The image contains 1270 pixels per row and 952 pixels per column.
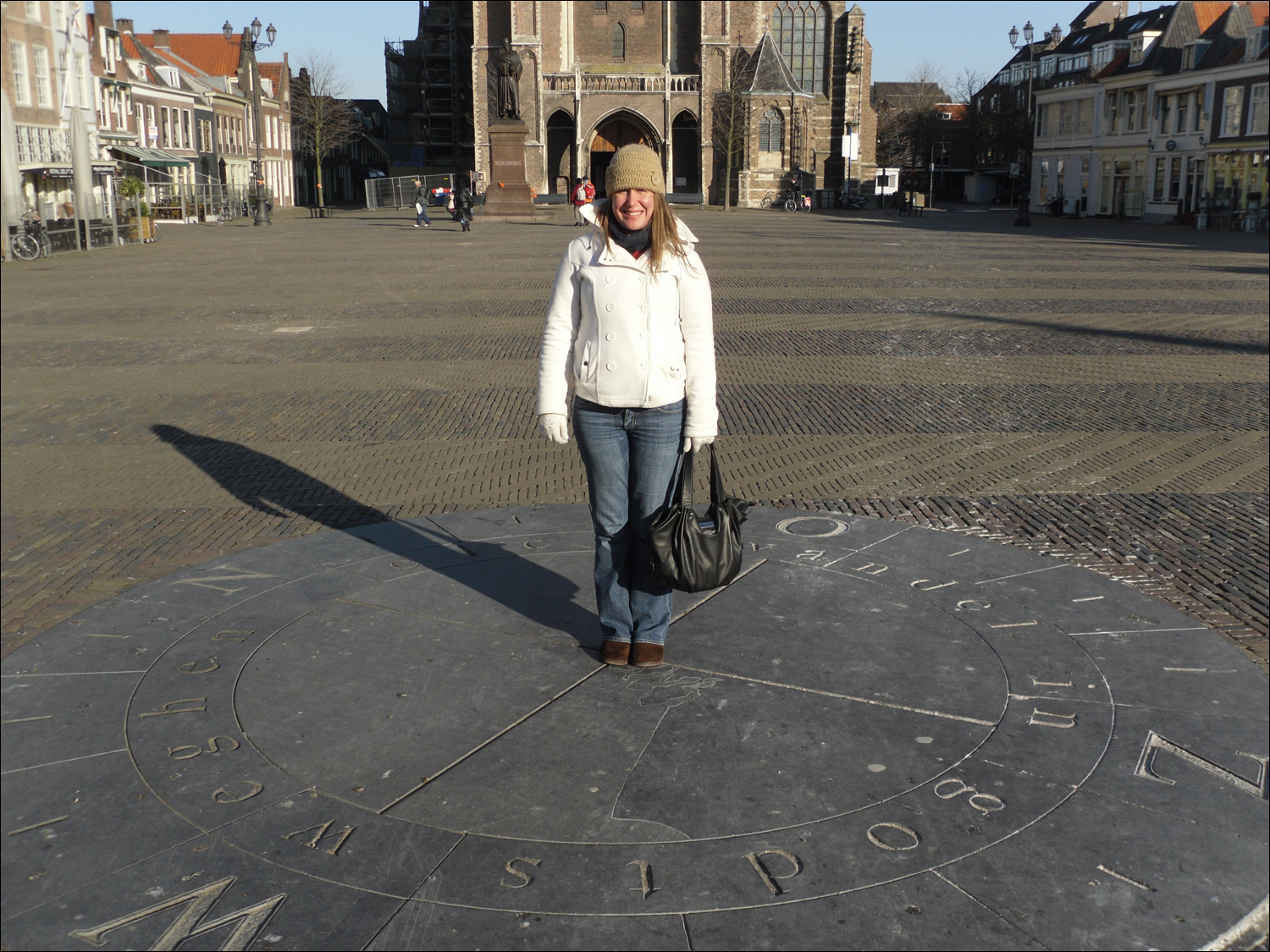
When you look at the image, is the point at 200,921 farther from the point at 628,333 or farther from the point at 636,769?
→ the point at 628,333

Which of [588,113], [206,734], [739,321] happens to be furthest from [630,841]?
[588,113]

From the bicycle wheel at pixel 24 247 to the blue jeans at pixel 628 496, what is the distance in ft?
85.4

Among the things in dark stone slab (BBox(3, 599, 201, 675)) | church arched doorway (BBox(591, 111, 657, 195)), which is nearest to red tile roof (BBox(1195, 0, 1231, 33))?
church arched doorway (BBox(591, 111, 657, 195))

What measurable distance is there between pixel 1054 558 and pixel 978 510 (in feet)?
3.12

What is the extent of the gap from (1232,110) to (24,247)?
134ft

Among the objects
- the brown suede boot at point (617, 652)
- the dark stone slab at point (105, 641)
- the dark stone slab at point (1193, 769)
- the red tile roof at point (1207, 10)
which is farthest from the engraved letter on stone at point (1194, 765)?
the red tile roof at point (1207, 10)

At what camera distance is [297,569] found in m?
5.34

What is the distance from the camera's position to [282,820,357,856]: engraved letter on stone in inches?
122

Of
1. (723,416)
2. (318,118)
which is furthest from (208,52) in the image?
(723,416)

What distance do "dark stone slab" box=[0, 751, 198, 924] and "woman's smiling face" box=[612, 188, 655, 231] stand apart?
223 cm

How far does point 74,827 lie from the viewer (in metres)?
3.19

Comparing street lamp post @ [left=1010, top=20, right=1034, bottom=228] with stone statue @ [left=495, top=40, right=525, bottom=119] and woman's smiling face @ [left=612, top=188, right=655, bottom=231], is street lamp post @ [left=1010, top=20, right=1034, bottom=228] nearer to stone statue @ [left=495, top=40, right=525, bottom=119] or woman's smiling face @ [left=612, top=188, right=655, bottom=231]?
stone statue @ [left=495, top=40, right=525, bottom=119]

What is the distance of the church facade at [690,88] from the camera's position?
201 feet

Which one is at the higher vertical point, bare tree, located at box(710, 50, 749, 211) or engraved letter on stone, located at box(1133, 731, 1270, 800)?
bare tree, located at box(710, 50, 749, 211)
